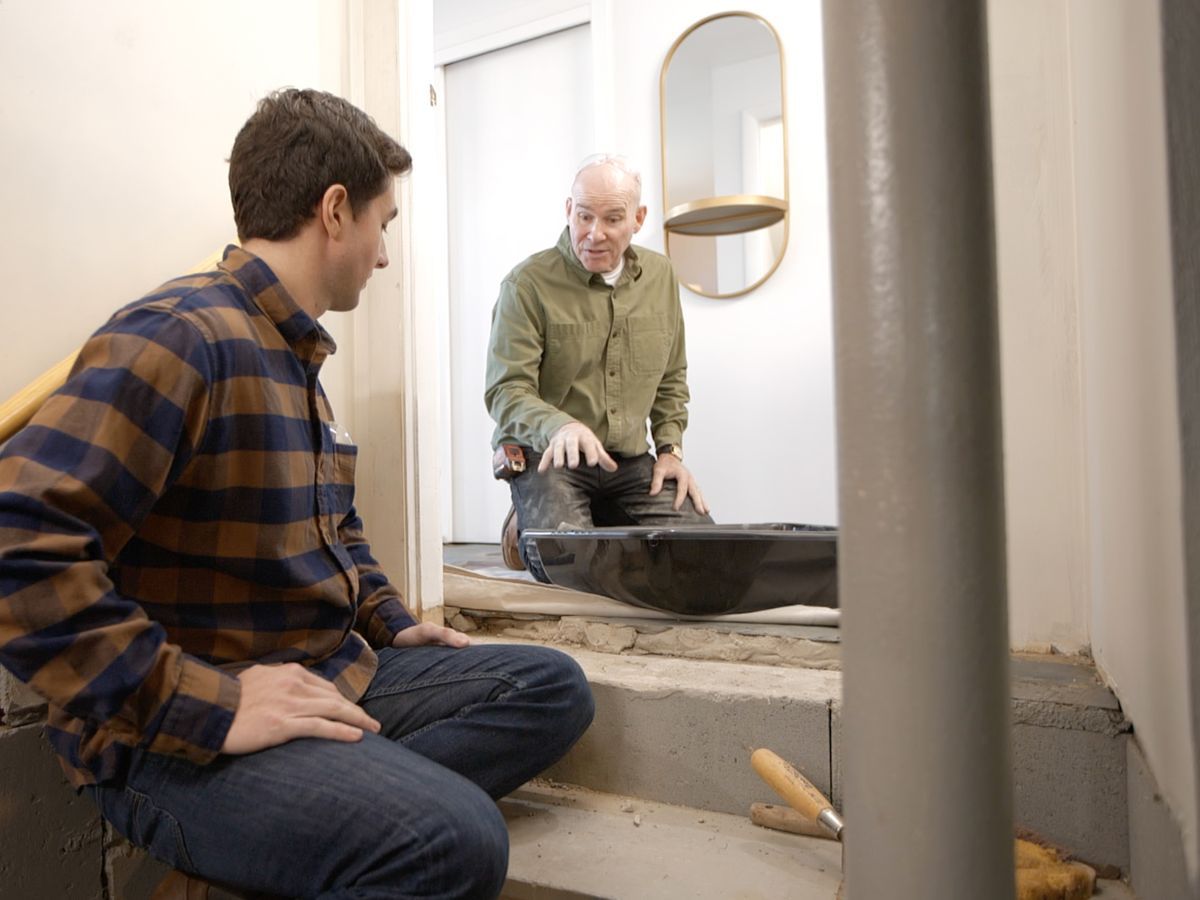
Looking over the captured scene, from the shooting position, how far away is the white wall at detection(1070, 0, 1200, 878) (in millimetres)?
587

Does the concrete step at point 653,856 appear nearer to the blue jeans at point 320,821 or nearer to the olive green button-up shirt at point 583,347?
the blue jeans at point 320,821

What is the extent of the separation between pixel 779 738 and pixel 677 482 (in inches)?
42.9

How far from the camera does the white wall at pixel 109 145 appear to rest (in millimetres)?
1074

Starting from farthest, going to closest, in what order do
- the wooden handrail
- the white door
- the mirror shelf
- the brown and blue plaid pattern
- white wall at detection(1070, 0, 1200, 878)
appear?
the white door < the mirror shelf < the wooden handrail < the brown and blue plaid pattern < white wall at detection(1070, 0, 1200, 878)

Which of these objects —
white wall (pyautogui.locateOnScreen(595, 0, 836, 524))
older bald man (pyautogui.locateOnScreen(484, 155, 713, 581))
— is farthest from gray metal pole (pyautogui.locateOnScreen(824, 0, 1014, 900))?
white wall (pyautogui.locateOnScreen(595, 0, 836, 524))

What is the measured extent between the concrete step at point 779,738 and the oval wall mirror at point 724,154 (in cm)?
169

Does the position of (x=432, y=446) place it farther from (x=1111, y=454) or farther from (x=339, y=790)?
(x=1111, y=454)

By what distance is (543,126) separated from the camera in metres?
3.20

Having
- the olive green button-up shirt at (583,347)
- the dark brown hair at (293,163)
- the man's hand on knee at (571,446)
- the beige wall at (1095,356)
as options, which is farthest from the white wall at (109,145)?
the beige wall at (1095,356)

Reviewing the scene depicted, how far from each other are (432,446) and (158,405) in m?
0.89

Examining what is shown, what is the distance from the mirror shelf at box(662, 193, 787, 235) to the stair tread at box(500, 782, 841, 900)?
1950 millimetres

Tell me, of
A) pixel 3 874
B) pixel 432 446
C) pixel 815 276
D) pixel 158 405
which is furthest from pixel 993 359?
pixel 815 276

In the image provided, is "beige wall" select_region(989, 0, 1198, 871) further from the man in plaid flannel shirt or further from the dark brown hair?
the dark brown hair

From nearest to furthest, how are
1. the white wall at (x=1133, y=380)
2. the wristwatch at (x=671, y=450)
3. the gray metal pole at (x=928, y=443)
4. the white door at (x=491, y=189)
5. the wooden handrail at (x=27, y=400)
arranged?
the gray metal pole at (x=928, y=443), the white wall at (x=1133, y=380), the wooden handrail at (x=27, y=400), the wristwatch at (x=671, y=450), the white door at (x=491, y=189)
